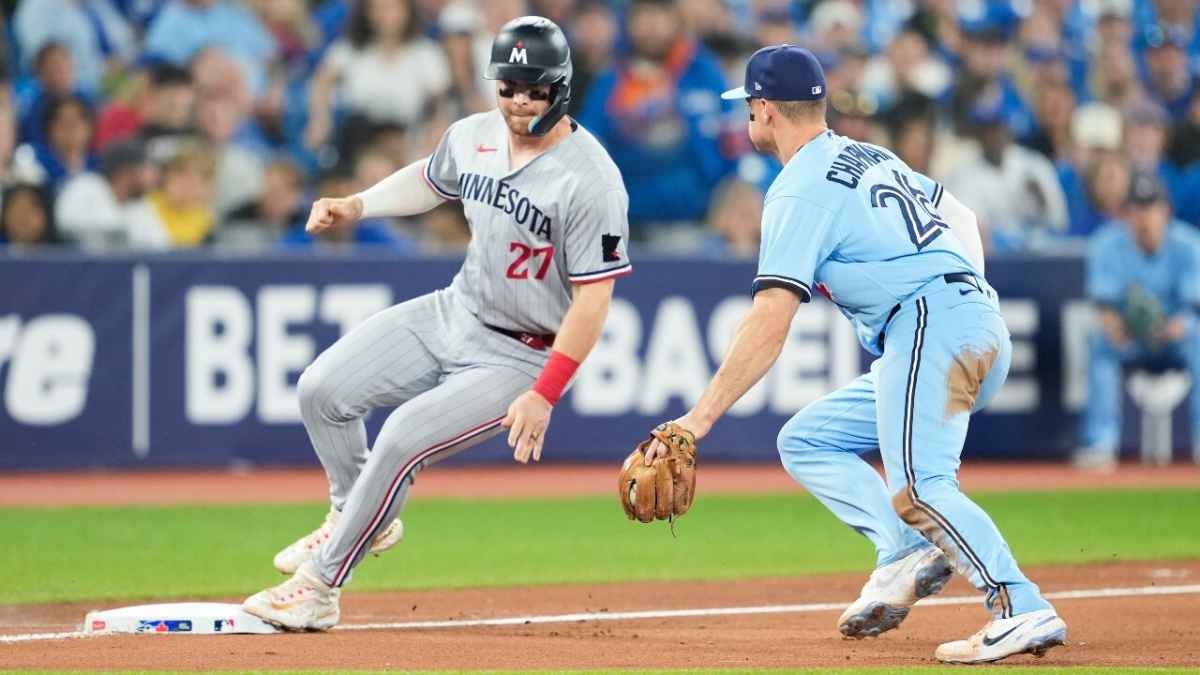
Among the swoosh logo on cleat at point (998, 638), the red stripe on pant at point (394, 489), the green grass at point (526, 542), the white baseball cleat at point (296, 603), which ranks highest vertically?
the red stripe on pant at point (394, 489)

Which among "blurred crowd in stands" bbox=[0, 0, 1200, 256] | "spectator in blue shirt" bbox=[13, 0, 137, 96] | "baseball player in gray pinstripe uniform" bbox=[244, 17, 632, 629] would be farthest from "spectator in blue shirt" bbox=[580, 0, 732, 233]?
"baseball player in gray pinstripe uniform" bbox=[244, 17, 632, 629]

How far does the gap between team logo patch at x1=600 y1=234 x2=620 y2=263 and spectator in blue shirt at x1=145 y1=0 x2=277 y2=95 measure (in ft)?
→ 28.5

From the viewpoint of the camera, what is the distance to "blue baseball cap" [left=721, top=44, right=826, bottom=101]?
6.29 meters

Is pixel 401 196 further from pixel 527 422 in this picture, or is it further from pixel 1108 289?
pixel 1108 289

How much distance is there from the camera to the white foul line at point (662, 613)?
727 centimetres

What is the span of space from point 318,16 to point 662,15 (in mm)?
3053

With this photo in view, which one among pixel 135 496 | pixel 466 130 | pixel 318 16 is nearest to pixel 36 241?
pixel 135 496

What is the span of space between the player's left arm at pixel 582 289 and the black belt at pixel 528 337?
32 centimetres

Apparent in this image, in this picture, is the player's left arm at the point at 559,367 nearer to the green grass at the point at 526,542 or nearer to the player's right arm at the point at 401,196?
the player's right arm at the point at 401,196

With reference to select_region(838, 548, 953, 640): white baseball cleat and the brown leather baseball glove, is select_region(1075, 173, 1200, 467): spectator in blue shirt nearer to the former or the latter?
select_region(838, 548, 953, 640): white baseball cleat

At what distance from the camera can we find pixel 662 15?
1481cm

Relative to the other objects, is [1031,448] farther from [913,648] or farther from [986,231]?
[913,648]

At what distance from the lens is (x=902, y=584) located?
656 centimetres

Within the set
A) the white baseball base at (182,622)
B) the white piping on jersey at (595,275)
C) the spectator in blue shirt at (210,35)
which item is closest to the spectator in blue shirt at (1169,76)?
the spectator in blue shirt at (210,35)
